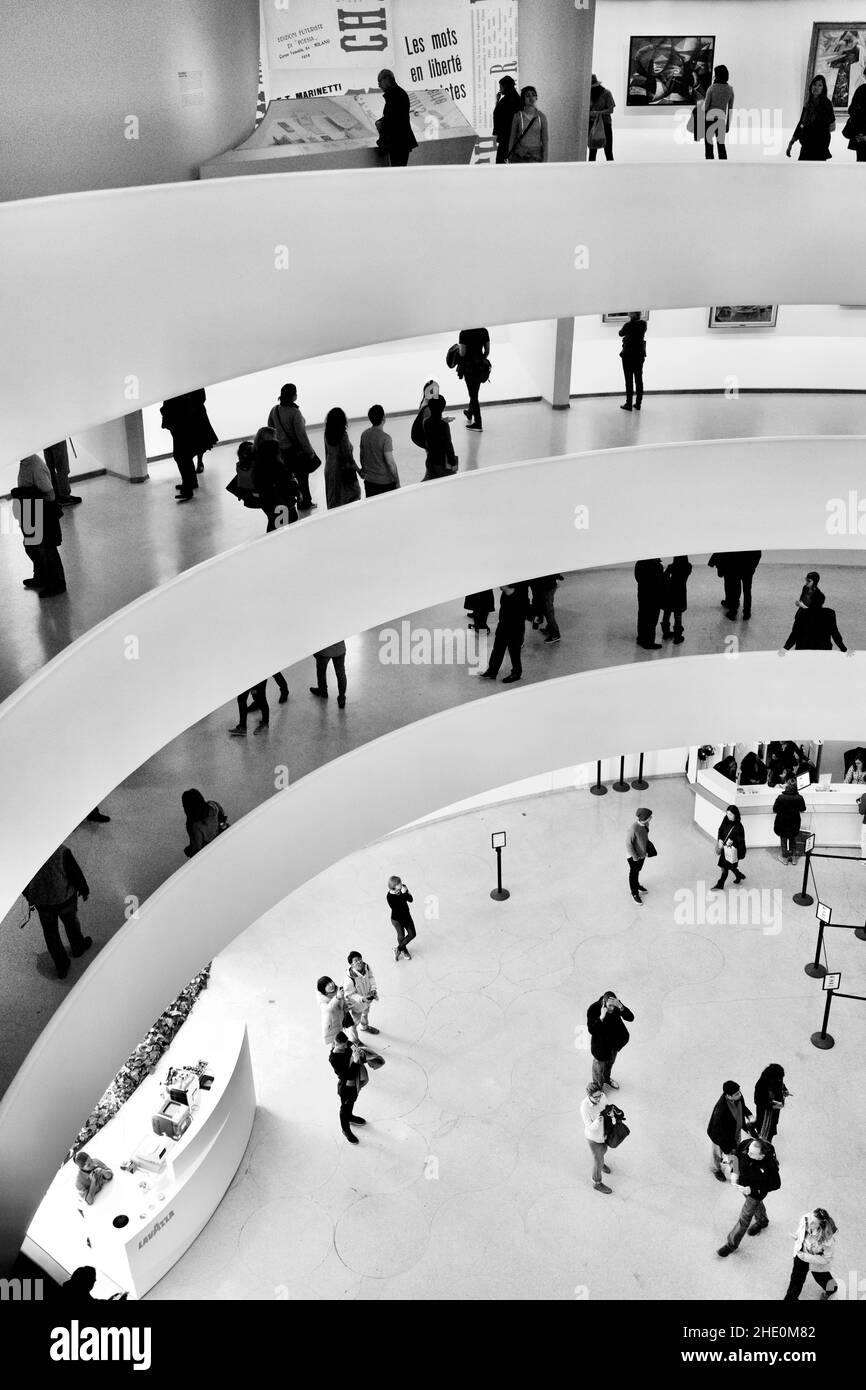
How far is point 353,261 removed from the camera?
402 inches

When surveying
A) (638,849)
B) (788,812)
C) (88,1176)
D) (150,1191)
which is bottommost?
(150,1191)

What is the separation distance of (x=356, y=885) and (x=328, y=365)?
7305 mm

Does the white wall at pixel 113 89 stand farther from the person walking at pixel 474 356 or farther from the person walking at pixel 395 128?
the person walking at pixel 474 356

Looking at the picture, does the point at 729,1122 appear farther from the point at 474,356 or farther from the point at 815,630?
the point at 474,356

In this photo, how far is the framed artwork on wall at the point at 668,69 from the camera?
14180mm

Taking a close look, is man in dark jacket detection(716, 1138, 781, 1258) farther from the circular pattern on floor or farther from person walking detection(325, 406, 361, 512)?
person walking detection(325, 406, 361, 512)

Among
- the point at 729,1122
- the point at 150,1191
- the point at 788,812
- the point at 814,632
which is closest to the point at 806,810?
the point at 788,812

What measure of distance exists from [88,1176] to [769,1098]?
647 cm

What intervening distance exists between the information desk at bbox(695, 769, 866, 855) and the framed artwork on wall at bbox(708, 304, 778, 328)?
21.5ft

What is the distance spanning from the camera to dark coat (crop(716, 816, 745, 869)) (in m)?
16.4

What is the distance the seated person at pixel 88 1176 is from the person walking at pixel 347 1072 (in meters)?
2.49

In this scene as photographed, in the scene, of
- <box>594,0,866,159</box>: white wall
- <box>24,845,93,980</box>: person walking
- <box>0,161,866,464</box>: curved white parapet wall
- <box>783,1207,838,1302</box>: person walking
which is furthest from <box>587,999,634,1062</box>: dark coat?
<box>594,0,866,159</box>: white wall
